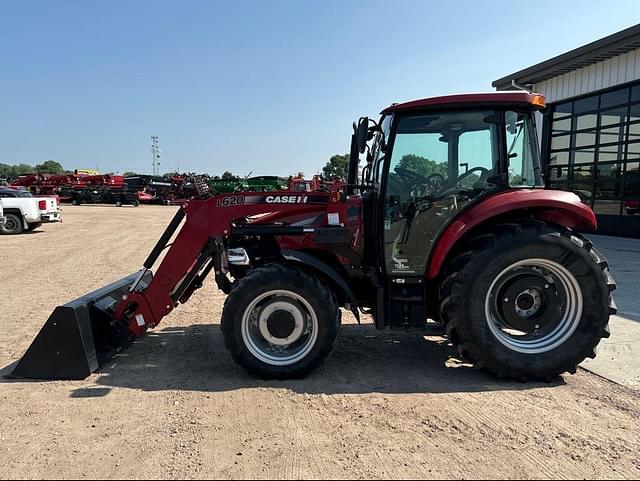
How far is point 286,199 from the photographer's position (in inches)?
165

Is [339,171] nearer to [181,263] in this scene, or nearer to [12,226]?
[181,263]

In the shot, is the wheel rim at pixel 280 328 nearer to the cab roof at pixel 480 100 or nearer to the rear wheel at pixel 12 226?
the cab roof at pixel 480 100

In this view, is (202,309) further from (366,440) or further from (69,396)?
(366,440)

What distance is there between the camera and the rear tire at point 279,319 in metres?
3.77

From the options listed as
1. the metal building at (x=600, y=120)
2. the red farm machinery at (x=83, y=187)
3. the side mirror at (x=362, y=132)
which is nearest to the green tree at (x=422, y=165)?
the side mirror at (x=362, y=132)

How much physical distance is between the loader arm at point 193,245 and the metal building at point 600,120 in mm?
10116

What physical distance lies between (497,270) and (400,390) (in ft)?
4.14

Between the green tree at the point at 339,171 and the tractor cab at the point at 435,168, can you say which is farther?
the green tree at the point at 339,171

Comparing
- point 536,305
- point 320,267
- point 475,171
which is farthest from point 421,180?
point 536,305

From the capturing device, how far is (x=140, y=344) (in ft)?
15.4

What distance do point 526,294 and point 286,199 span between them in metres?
2.27

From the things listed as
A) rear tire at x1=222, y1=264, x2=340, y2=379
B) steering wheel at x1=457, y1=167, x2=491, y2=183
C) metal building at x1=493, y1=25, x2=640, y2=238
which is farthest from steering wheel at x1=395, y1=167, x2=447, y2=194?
metal building at x1=493, y1=25, x2=640, y2=238

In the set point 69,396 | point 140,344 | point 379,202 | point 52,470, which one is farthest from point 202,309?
point 52,470

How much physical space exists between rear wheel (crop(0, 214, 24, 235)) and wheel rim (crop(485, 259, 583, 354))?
16533 mm
